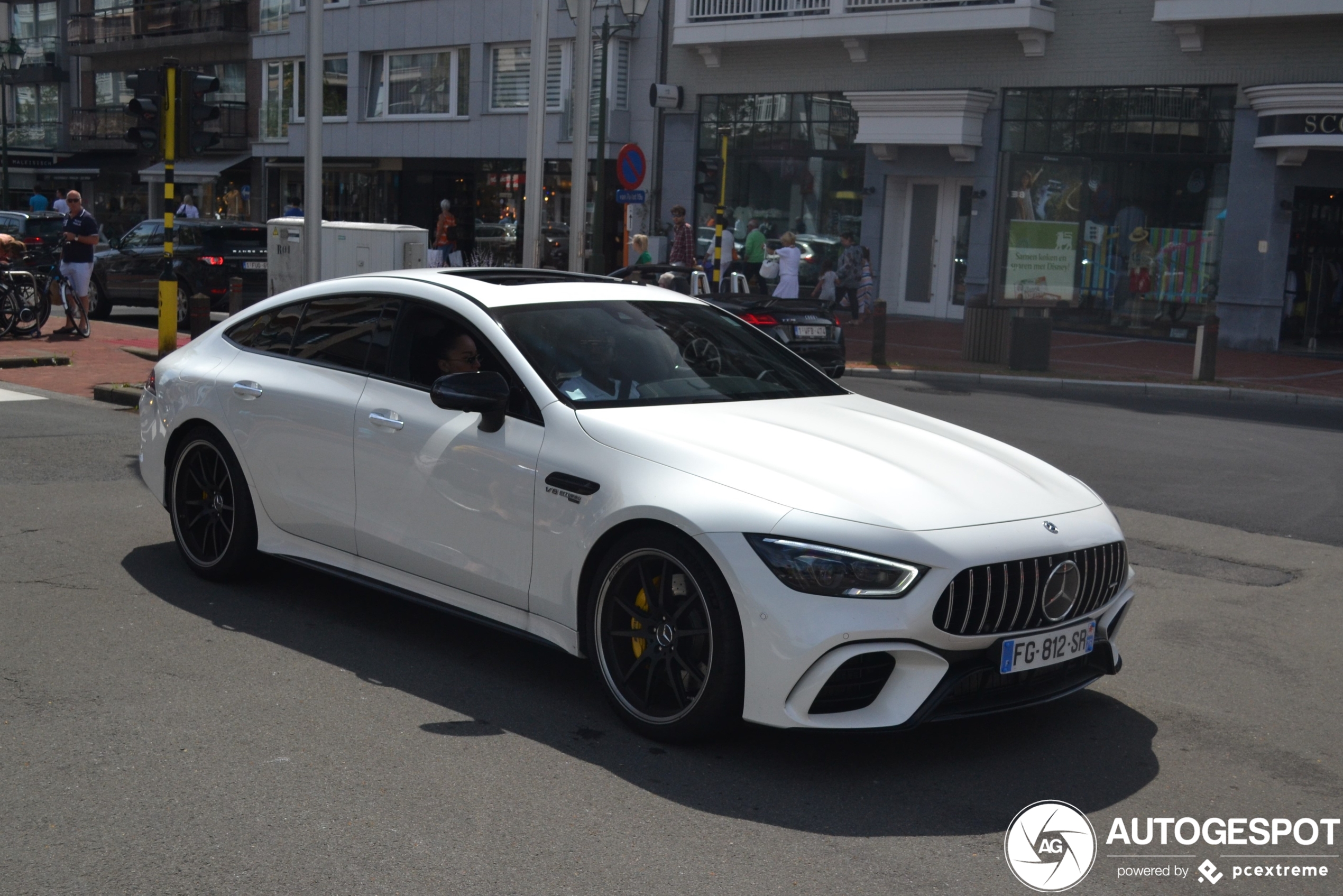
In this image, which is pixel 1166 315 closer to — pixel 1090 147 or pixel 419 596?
pixel 1090 147

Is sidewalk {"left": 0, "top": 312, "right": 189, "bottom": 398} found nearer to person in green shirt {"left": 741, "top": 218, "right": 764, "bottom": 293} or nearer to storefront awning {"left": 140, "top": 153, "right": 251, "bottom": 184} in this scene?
person in green shirt {"left": 741, "top": 218, "right": 764, "bottom": 293}

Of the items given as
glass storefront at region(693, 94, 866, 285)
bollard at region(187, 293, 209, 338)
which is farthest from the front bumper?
glass storefront at region(693, 94, 866, 285)

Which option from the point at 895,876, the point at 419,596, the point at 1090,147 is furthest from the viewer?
the point at 1090,147

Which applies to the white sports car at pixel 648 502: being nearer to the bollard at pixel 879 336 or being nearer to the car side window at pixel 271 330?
the car side window at pixel 271 330

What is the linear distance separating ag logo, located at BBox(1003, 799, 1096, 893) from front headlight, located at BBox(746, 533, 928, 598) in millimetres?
752

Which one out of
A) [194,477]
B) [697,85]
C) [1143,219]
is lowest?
[194,477]

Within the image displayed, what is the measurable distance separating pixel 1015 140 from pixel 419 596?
23900 mm

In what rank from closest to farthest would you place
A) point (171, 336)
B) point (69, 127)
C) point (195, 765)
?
point (195, 765), point (171, 336), point (69, 127)

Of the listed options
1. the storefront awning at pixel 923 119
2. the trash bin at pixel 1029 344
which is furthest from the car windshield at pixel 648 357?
the storefront awning at pixel 923 119

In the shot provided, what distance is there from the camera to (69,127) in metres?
53.7

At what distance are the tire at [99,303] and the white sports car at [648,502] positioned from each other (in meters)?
18.6

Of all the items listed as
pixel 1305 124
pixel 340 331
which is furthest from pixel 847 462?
pixel 1305 124

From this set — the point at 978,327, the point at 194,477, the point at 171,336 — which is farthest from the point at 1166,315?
the point at 194,477

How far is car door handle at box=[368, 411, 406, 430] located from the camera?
563 centimetres
